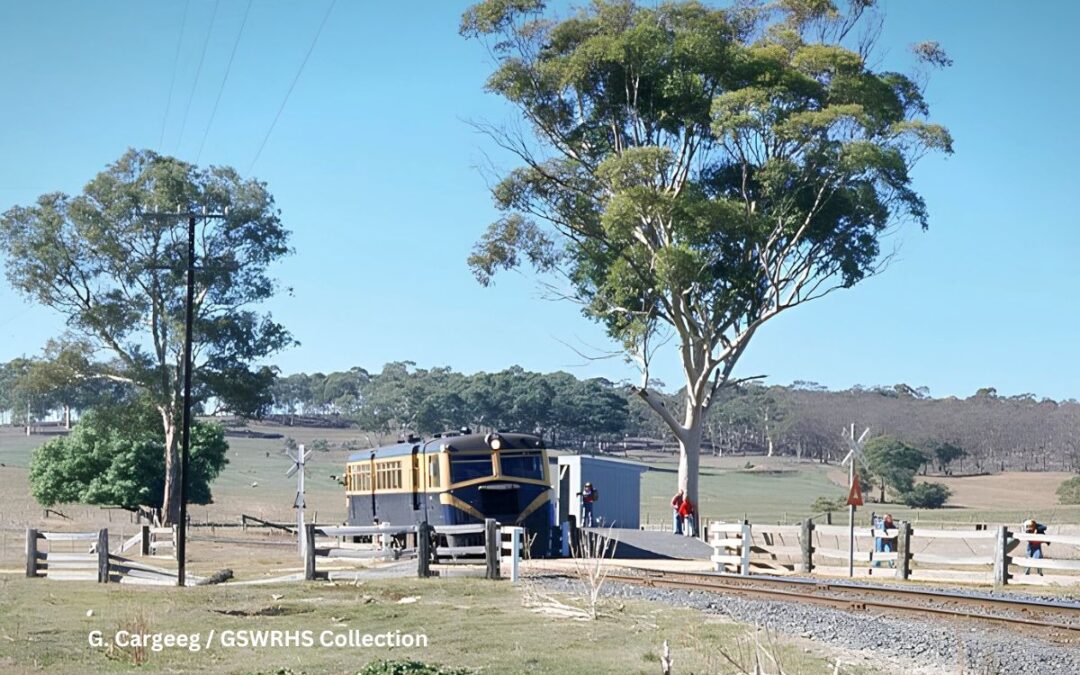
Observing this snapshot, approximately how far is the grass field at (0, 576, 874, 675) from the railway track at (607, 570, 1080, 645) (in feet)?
8.07

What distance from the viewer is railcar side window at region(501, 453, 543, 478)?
1233 inches

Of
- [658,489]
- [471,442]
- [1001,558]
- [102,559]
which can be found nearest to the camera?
[1001,558]

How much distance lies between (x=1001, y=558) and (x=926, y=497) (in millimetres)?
55947

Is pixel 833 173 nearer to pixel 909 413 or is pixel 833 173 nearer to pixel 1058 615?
pixel 1058 615

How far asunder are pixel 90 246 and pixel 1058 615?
4414 centimetres

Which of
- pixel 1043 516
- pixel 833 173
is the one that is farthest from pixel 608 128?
pixel 1043 516

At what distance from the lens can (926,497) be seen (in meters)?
76.2

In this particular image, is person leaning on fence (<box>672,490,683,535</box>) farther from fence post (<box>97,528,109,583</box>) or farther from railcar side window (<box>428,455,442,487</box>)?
fence post (<box>97,528,109,583</box>)

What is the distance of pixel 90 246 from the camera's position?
52688 mm

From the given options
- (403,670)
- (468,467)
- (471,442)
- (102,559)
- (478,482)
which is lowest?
(102,559)

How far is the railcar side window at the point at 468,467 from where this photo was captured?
30.6 meters

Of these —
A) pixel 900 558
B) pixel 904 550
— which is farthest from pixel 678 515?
pixel 904 550

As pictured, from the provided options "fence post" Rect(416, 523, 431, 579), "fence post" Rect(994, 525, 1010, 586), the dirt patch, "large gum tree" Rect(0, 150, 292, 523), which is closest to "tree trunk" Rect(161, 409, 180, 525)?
"large gum tree" Rect(0, 150, 292, 523)

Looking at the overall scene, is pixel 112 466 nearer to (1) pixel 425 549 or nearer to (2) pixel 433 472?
(2) pixel 433 472
